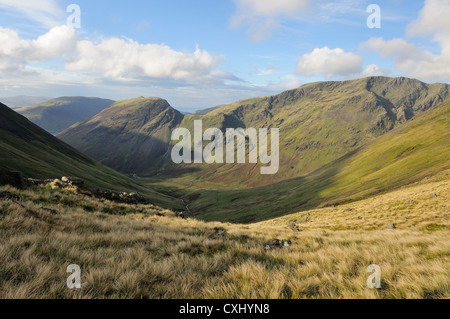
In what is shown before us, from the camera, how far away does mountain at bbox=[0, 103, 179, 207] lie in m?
64.5

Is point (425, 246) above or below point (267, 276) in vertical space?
below

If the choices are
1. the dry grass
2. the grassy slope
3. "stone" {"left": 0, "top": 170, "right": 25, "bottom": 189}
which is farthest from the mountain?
the dry grass

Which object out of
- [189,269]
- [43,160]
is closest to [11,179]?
[189,269]

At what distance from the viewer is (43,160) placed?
284ft

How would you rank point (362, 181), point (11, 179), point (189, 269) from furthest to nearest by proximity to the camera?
point (362, 181), point (11, 179), point (189, 269)

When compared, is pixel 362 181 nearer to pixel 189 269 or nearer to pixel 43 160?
pixel 189 269

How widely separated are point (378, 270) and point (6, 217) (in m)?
13.2

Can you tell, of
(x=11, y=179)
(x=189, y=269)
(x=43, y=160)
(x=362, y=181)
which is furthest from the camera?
(x=362, y=181)

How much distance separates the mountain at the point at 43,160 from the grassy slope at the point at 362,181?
36.2m

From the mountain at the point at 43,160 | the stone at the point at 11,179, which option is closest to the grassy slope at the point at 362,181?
the mountain at the point at 43,160

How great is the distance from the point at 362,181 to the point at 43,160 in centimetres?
13346
